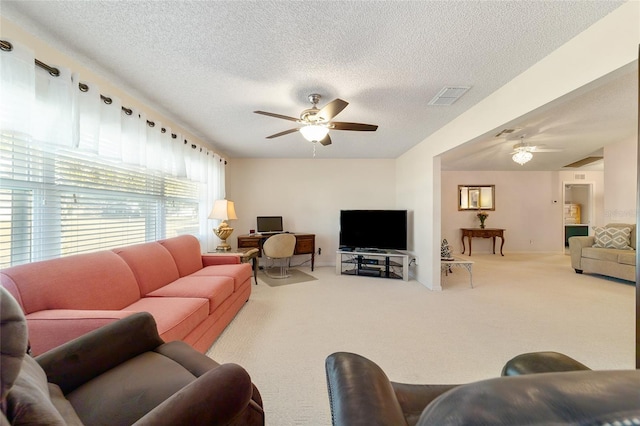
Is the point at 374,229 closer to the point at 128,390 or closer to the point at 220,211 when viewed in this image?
the point at 220,211

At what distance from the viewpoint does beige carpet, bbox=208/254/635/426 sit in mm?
1801

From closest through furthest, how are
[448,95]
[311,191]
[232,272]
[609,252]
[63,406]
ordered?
[63,406] → [448,95] → [232,272] → [609,252] → [311,191]

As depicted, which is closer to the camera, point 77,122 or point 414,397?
point 414,397

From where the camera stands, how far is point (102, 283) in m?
1.80

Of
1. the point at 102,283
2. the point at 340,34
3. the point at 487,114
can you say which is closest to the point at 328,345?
the point at 102,283

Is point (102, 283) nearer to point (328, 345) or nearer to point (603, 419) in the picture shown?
point (328, 345)

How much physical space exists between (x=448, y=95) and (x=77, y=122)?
10.4 feet

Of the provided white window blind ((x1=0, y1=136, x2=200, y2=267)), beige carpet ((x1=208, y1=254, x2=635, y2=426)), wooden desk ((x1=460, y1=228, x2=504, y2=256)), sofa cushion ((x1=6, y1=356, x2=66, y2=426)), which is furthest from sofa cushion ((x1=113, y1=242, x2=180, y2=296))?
wooden desk ((x1=460, y1=228, x2=504, y2=256))

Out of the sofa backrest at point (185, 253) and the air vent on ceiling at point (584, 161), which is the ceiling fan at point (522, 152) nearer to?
the air vent on ceiling at point (584, 161)

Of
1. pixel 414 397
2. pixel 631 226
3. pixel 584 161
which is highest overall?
pixel 584 161

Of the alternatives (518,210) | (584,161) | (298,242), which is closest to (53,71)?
(298,242)

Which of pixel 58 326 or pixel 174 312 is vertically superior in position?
pixel 58 326

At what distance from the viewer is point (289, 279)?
14.2ft

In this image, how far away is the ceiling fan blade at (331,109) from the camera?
210 cm
